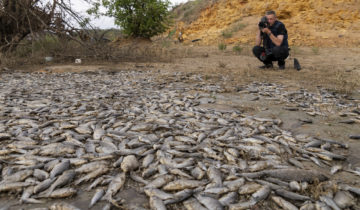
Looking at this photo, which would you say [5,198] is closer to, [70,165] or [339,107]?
[70,165]

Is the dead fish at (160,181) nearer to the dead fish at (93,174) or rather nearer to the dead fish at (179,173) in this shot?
the dead fish at (179,173)

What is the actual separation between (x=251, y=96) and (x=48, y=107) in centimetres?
299

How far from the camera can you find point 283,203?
1514 millimetres

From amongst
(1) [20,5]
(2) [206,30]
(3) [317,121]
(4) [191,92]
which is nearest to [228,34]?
(2) [206,30]

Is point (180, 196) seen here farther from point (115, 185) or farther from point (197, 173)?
point (115, 185)

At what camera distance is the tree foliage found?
14.6m

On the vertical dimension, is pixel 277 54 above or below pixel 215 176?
above

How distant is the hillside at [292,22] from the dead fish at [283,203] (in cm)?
1247

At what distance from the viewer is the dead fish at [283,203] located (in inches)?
58.4

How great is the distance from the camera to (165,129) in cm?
260

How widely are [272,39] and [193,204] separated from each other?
590cm

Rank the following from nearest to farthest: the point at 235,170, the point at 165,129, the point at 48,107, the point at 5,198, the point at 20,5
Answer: the point at 5,198 → the point at 235,170 → the point at 165,129 → the point at 48,107 → the point at 20,5

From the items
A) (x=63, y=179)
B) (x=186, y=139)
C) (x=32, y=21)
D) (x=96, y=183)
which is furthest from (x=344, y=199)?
(x=32, y=21)

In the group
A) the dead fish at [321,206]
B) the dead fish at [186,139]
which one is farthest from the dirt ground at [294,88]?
the dead fish at [186,139]
